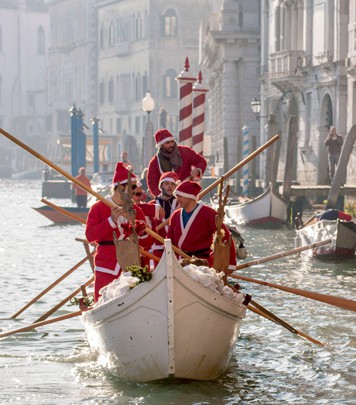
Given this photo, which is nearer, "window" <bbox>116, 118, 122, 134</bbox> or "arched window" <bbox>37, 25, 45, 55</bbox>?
"window" <bbox>116, 118, 122, 134</bbox>

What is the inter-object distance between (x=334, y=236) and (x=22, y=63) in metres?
89.0

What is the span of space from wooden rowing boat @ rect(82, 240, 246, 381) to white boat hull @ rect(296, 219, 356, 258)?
9910 mm

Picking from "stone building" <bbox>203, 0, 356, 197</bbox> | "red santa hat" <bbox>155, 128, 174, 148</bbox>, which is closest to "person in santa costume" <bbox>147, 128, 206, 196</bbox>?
"red santa hat" <bbox>155, 128, 174, 148</bbox>

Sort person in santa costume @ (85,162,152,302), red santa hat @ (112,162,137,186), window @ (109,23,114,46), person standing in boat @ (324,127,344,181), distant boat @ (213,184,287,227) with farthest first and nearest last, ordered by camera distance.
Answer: window @ (109,23,114,46) → person standing in boat @ (324,127,344,181) → distant boat @ (213,184,287,227) → red santa hat @ (112,162,137,186) → person in santa costume @ (85,162,152,302)

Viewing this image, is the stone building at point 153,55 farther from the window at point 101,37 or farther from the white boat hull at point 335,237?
the white boat hull at point 335,237

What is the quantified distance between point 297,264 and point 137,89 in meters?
61.4

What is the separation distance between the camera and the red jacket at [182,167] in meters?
14.1

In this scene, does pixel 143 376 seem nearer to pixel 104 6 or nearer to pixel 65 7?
pixel 104 6

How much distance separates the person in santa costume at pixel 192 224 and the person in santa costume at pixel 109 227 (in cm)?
29

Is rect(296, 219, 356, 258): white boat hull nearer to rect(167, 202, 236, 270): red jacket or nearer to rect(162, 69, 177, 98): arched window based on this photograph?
rect(167, 202, 236, 270): red jacket

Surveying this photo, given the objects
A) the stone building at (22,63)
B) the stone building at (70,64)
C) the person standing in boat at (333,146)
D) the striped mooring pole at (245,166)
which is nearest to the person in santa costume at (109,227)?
the person standing in boat at (333,146)

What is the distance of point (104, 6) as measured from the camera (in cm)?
8831

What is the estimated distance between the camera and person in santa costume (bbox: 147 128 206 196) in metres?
14.0

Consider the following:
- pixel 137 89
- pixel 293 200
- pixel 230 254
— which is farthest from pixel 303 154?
pixel 137 89
